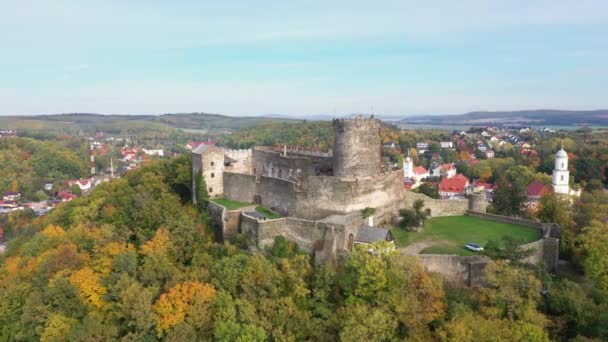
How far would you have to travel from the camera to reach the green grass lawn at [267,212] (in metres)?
28.9

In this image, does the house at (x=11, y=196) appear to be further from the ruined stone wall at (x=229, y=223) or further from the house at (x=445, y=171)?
the house at (x=445, y=171)

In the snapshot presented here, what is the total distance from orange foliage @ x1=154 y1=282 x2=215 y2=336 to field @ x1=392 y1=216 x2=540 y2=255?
10.4 metres

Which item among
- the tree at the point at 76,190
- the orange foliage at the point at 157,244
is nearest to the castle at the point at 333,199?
the orange foliage at the point at 157,244

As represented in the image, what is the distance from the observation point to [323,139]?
84.5 meters

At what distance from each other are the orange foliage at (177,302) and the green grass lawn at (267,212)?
20.4 ft

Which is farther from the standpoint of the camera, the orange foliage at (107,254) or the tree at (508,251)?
the orange foliage at (107,254)

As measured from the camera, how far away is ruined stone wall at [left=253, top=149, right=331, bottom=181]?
31453 mm

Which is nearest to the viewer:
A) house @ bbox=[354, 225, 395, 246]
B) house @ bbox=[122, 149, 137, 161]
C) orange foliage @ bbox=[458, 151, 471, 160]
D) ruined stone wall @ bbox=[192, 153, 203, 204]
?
house @ bbox=[354, 225, 395, 246]

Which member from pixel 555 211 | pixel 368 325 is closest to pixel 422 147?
pixel 555 211

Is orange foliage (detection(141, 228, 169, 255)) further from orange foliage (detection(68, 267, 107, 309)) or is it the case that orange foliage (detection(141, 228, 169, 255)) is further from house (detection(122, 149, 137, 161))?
house (detection(122, 149, 137, 161))

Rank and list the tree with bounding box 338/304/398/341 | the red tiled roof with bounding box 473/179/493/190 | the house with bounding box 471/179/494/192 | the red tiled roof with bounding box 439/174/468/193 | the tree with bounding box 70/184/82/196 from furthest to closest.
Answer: the tree with bounding box 70/184/82/196 < the red tiled roof with bounding box 439/174/468/193 < the red tiled roof with bounding box 473/179/493/190 < the house with bounding box 471/179/494/192 < the tree with bounding box 338/304/398/341

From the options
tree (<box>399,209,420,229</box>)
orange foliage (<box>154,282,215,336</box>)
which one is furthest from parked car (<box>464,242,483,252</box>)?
orange foliage (<box>154,282,215,336</box>)

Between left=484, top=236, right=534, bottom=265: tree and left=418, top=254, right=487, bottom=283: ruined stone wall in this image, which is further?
left=418, top=254, right=487, bottom=283: ruined stone wall

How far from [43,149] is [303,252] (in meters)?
95.8
